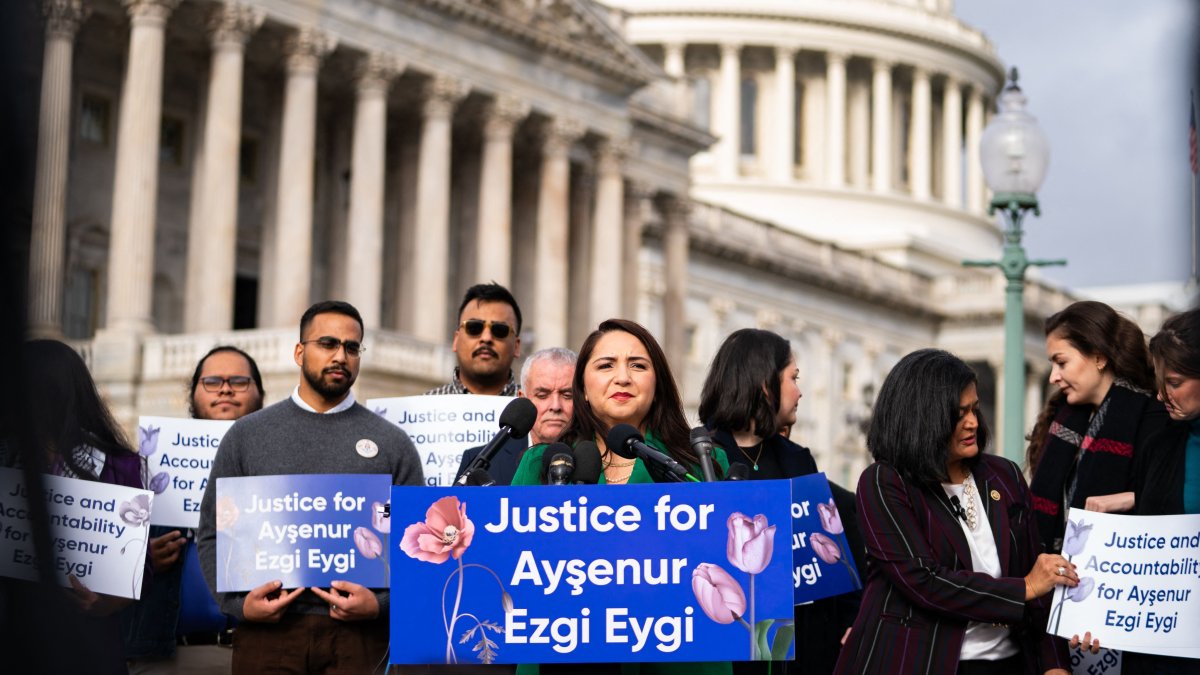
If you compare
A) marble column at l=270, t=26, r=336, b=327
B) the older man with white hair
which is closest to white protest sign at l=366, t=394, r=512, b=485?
the older man with white hair

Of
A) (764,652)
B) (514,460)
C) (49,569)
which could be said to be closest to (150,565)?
(514,460)

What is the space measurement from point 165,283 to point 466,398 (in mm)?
34804

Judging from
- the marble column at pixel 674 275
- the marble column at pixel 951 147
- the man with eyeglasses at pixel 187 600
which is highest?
the marble column at pixel 951 147

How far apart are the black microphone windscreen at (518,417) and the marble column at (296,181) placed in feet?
113

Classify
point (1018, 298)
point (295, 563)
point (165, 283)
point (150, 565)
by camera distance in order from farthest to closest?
point (165, 283), point (1018, 298), point (150, 565), point (295, 563)

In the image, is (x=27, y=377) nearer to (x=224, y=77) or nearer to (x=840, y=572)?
(x=840, y=572)

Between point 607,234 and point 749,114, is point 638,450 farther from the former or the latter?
point 749,114

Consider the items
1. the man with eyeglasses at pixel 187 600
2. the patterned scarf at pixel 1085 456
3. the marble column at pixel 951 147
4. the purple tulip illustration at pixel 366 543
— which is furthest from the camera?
the marble column at pixel 951 147

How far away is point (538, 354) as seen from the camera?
25.4 ft

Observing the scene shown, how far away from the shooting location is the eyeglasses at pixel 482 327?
851 centimetres

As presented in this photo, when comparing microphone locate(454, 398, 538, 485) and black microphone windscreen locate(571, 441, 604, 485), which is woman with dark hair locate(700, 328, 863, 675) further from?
black microphone windscreen locate(571, 441, 604, 485)

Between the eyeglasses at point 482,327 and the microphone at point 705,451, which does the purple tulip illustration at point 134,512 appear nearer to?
the eyeglasses at point 482,327

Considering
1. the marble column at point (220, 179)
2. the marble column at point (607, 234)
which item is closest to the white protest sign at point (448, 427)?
the marble column at point (220, 179)

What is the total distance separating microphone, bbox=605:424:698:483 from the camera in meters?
5.16
